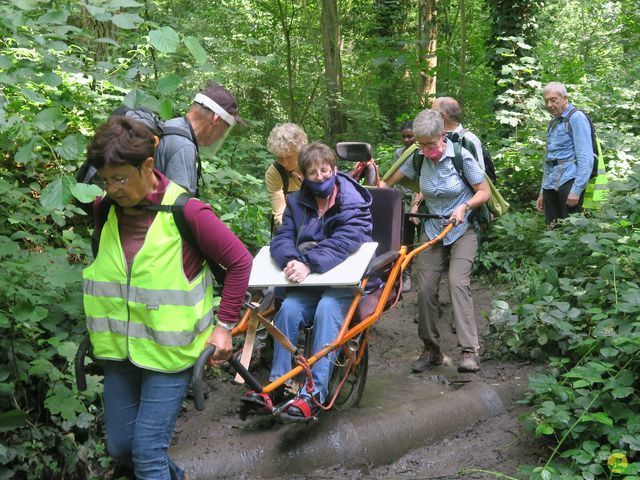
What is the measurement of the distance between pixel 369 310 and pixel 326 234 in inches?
24.6

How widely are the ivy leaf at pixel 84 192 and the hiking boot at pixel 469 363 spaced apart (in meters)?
3.92

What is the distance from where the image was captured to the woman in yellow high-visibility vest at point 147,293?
111 inches

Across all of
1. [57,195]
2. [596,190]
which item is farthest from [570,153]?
[57,195]

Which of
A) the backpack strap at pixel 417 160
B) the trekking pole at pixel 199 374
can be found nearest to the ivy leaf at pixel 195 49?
the trekking pole at pixel 199 374

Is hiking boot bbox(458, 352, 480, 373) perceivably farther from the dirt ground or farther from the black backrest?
the black backrest

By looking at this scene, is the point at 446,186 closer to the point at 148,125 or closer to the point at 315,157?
the point at 315,157

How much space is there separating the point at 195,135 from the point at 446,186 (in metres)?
2.50

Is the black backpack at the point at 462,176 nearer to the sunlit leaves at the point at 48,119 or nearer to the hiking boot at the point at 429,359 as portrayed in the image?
the hiking boot at the point at 429,359

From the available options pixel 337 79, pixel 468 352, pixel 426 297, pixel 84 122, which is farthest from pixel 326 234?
pixel 337 79

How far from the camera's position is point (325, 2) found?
17.3 m

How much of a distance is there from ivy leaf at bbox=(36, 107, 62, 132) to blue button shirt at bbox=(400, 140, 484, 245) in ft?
11.2

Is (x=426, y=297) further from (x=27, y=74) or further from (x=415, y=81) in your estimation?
A: (x=415, y=81)

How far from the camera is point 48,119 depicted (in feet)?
10.6

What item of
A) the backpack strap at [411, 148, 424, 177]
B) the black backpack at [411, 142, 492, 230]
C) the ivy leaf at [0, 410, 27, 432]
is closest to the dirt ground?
the ivy leaf at [0, 410, 27, 432]
